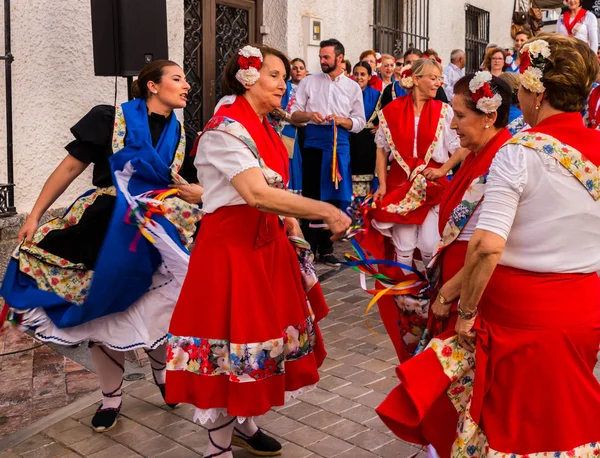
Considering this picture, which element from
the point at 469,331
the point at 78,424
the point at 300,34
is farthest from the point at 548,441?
the point at 300,34

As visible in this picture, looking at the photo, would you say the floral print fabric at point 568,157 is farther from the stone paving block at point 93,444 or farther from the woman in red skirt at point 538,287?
the stone paving block at point 93,444

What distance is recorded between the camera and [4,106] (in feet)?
22.3

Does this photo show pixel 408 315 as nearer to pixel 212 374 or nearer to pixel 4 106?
pixel 212 374

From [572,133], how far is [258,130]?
133 cm

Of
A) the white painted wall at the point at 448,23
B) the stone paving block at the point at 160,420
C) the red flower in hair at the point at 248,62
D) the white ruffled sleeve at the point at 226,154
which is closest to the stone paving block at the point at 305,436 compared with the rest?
the stone paving block at the point at 160,420

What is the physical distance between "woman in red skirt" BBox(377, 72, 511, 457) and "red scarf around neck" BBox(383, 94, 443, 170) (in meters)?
2.26

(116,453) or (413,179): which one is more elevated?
(413,179)

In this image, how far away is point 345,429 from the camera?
14.0 ft

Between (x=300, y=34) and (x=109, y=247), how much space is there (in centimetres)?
716

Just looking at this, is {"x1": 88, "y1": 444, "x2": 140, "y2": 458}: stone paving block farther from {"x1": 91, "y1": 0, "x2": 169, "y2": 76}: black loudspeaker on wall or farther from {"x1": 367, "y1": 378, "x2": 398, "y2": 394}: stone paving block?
{"x1": 91, "y1": 0, "x2": 169, "y2": 76}: black loudspeaker on wall

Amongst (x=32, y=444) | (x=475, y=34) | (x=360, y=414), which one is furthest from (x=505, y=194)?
(x=475, y=34)

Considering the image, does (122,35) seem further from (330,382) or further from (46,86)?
(330,382)

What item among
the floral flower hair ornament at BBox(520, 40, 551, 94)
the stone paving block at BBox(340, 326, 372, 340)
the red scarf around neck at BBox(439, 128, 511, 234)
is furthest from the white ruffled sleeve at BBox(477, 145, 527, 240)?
the stone paving block at BBox(340, 326, 372, 340)

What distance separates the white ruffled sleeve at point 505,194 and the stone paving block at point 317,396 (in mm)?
2228
